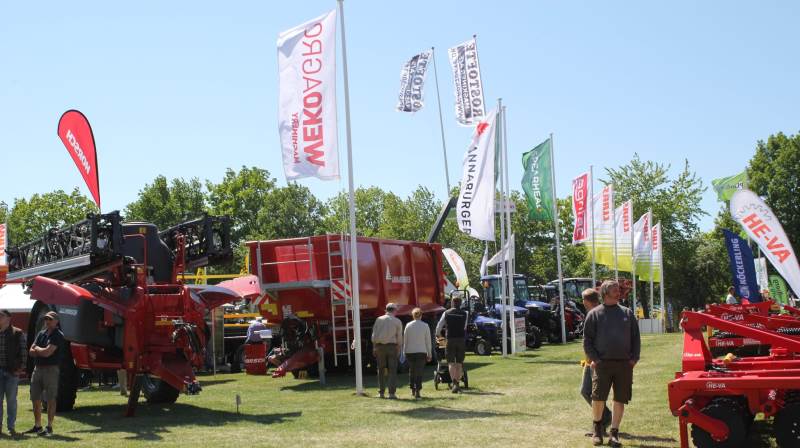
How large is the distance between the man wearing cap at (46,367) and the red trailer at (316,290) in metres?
6.49

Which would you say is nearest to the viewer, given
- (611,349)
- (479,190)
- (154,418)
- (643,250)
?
(611,349)

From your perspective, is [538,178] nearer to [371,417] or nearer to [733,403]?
[371,417]

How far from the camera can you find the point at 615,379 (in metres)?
9.61

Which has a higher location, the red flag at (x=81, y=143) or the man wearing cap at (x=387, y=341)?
the red flag at (x=81, y=143)

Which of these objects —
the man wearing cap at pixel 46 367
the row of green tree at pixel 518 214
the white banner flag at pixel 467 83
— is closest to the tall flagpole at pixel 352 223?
the man wearing cap at pixel 46 367

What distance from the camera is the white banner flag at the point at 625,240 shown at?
3428 cm

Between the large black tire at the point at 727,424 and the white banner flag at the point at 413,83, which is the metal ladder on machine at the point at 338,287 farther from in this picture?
the white banner flag at the point at 413,83

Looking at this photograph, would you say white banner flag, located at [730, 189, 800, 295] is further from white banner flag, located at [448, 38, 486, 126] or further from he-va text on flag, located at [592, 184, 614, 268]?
he-va text on flag, located at [592, 184, 614, 268]

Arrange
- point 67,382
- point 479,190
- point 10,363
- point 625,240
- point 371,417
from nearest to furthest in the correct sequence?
point 10,363 < point 371,417 < point 67,382 < point 479,190 < point 625,240

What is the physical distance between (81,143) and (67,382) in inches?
163

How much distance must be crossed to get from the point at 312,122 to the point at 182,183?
53.1 m

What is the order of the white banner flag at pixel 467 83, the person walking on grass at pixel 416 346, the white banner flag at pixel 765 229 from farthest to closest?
the white banner flag at pixel 467 83 < the person walking on grass at pixel 416 346 < the white banner flag at pixel 765 229

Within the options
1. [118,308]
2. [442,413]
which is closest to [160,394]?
[118,308]

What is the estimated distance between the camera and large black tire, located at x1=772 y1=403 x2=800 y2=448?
8.09m
